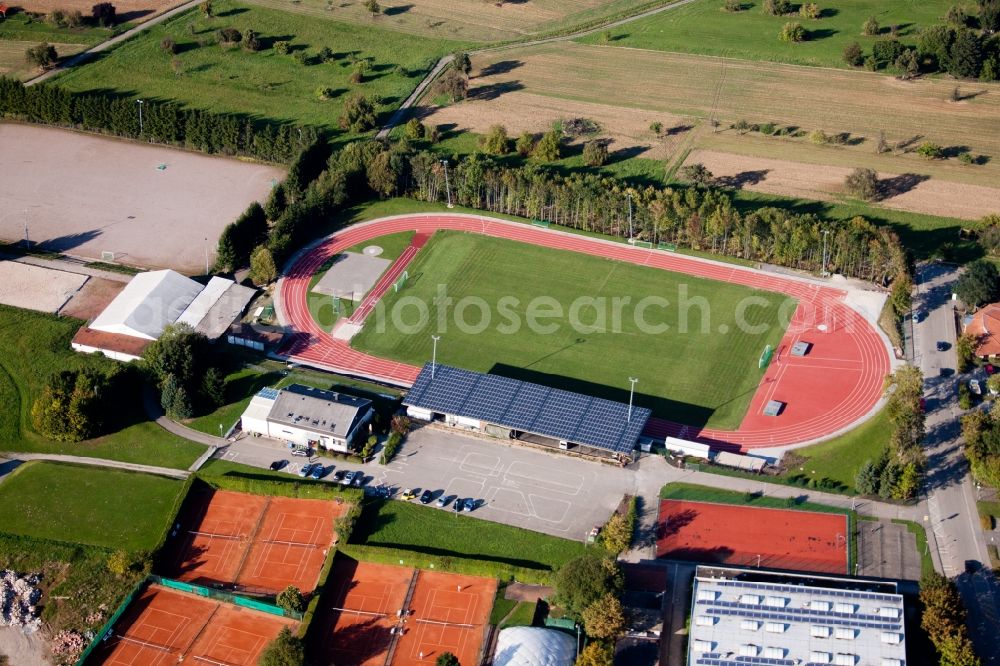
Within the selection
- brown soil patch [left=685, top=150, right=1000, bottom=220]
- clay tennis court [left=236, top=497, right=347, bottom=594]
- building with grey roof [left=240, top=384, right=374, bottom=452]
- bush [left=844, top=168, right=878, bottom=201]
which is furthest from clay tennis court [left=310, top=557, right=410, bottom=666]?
bush [left=844, top=168, right=878, bottom=201]

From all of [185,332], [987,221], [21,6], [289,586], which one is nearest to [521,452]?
[289,586]

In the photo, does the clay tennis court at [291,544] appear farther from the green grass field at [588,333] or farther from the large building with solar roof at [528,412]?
the green grass field at [588,333]

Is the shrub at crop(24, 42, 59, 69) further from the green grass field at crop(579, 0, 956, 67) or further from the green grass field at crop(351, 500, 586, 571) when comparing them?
the green grass field at crop(351, 500, 586, 571)

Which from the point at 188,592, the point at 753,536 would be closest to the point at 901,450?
the point at 753,536

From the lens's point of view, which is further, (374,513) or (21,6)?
(21,6)

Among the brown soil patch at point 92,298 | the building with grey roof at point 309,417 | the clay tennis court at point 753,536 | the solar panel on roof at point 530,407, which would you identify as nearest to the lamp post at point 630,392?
the solar panel on roof at point 530,407

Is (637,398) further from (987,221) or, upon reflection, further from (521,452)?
(987,221)
